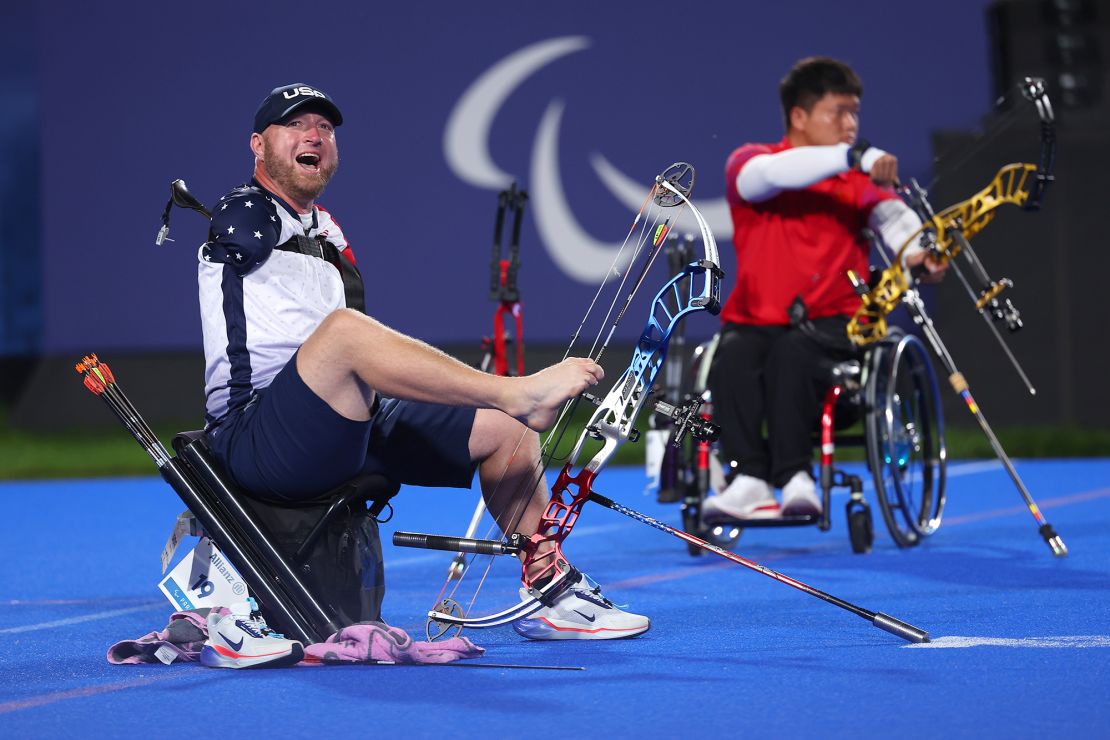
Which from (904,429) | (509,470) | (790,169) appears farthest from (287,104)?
(904,429)

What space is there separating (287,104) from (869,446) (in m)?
2.12

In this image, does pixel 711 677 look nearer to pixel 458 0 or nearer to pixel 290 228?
pixel 290 228

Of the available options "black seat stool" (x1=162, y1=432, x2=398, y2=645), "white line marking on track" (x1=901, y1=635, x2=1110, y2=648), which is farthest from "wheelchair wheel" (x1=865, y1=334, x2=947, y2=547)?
"black seat stool" (x1=162, y1=432, x2=398, y2=645)

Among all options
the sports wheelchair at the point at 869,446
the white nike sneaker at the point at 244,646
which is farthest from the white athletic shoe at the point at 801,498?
the white nike sneaker at the point at 244,646

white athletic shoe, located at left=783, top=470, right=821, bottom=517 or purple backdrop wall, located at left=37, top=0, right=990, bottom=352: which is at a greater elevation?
purple backdrop wall, located at left=37, top=0, right=990, bottom=352

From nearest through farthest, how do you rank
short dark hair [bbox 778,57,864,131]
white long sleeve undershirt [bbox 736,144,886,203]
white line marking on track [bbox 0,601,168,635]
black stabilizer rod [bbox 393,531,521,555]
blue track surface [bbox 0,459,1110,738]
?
1. blue track surface [bbox 0,459,1110,738]
2. black stabilizer rod [bbox 393,531,521,555]
3. white line marking on track [bbox 0,601,168,635]
4. white long sleeve undershirt [bbox 736,144,886,203]
5. short dark hair [bbox 778,57,864,131]

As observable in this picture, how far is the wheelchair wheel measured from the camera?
15.5ft

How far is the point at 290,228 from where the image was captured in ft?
11.0

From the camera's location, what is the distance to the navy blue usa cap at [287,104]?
344 cm

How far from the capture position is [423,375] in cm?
291

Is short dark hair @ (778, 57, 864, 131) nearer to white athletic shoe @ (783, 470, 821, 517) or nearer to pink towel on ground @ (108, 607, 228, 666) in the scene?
white athletic shoe @ (783, 470, 821, 517)

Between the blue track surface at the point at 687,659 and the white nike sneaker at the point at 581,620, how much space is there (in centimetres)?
4

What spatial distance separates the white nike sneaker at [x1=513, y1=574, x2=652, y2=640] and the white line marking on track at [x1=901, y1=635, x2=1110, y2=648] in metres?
0.60

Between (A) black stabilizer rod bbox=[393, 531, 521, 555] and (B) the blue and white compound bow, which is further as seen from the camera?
(B) the blue and white compound bow
